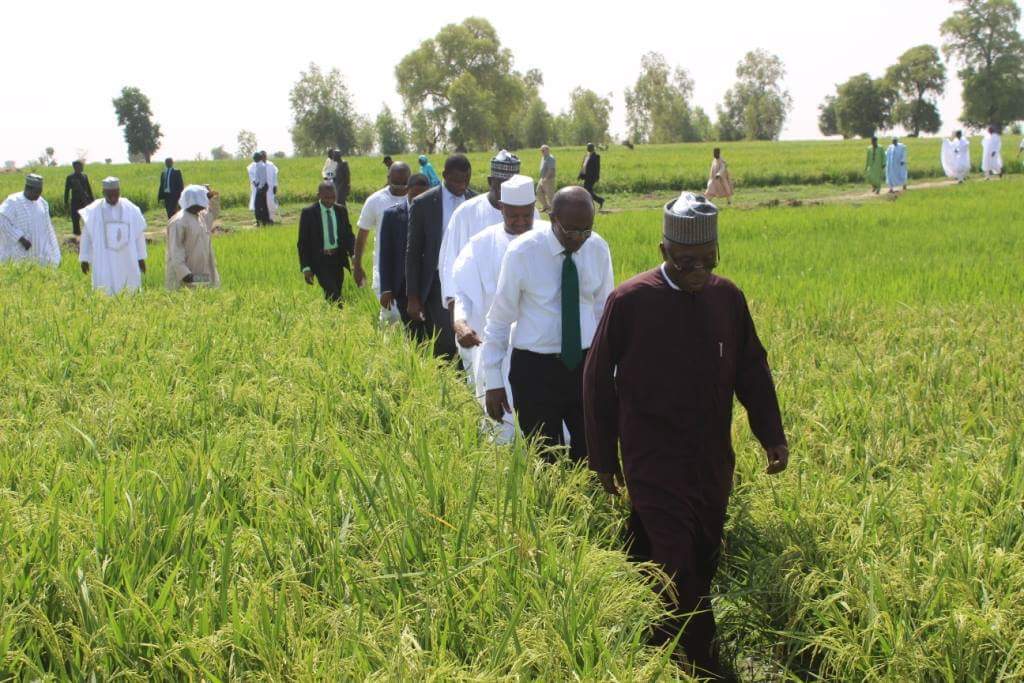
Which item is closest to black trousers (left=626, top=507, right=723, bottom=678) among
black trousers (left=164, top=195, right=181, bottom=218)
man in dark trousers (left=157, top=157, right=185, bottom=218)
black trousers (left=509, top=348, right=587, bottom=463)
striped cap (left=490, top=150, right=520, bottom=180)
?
black trousers (left=509, top=348, right=587, bottom=463)

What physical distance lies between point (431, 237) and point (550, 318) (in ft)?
8.94

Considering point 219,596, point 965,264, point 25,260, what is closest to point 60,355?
point 219,596

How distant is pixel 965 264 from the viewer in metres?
12.3

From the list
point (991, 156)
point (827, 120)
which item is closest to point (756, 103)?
point (827, 120)

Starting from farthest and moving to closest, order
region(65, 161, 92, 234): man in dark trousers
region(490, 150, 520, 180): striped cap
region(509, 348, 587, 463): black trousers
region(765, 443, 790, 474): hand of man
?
region(65, 161, 92, 234): man in dark trousers → region(490, 150, 520, 180): striped cap → region(509, 348, 587, 463): black trousers → region(765, 443, 790, 474): hand of man

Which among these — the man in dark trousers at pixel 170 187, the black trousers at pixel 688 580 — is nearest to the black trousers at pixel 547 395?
the black trousers at pixel 688 580

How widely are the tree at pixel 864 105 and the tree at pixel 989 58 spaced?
15.9 m

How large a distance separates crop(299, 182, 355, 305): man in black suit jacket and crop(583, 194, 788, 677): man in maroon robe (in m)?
6.99

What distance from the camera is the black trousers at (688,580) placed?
3885 millimetres

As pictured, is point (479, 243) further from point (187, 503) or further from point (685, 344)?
point (187, 503)

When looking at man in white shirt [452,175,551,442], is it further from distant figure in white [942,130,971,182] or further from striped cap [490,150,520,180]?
distant figure in white [942,130,971,182]

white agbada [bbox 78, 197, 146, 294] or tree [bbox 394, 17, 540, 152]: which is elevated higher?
tree [bbox 394, 17, 540, 152]

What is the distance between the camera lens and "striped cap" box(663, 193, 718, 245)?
12.7 feet

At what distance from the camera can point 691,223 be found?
3.86 meters
